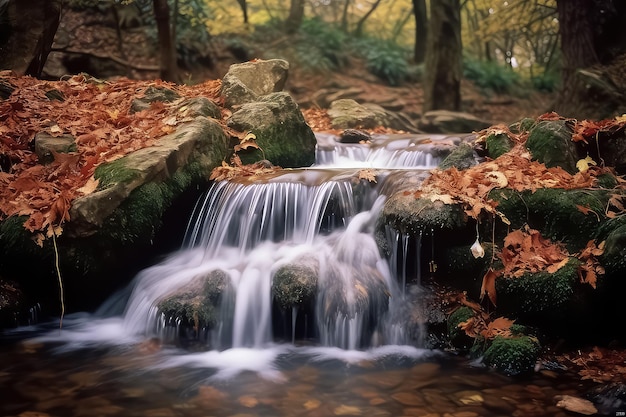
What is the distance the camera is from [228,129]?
7.29 metres

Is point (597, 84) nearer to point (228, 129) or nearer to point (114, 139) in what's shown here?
point (228, 129)

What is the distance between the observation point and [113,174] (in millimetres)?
5414

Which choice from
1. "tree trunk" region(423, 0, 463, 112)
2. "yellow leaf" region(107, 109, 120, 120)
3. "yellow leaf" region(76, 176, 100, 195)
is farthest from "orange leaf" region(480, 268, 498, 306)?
"tree trunk" region(423, 0, 463, 112)

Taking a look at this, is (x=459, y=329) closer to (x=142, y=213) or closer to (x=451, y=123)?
(x=142, y=213)

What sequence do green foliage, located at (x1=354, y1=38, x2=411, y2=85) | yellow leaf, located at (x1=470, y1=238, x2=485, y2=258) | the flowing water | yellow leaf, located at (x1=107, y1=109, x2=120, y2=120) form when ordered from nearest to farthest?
the flowing water
yellow leaf, located at (x1=470, y1=238, x2=485, y2=258)
yellow leaf, located at (x1=107, y1=109, x2=120, y2=120)
green foliage, located at (x1=354, y1=38, x2=411, y2=85)

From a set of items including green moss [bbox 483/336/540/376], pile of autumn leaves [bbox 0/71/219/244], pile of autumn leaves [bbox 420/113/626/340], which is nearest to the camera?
green moss [bbox 483/336/540/376]

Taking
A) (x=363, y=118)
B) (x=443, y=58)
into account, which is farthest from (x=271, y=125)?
(x=443, y=58)

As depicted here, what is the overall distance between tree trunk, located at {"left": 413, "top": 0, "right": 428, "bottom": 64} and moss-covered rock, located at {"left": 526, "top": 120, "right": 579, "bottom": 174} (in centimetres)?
1349

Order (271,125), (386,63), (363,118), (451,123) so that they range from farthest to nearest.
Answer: (386,63) < (451,123) < (363,118) < (271,125)

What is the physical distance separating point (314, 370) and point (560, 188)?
2.95 meters

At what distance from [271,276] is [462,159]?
2766 millimetres

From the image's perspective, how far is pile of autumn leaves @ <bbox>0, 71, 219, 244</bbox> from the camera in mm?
5223

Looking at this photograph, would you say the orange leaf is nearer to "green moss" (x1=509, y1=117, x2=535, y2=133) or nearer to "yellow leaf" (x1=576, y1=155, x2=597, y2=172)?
"yellow leaf" (x1=576, y1=155, x2=597, y2=172)

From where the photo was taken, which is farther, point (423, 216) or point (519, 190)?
point (519, 190)
